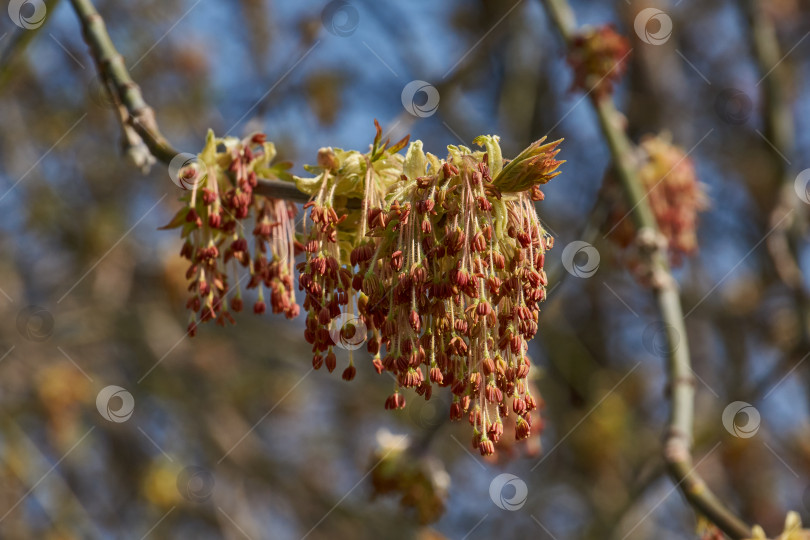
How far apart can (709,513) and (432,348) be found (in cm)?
98

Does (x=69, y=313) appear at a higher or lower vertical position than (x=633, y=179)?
lower

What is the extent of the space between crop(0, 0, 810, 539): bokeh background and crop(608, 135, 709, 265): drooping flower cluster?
1.11m

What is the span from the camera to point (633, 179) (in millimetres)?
3451

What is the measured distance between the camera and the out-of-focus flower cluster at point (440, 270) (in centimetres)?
189

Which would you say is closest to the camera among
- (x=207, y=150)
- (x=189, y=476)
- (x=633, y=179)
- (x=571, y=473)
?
(x=207, y=150)

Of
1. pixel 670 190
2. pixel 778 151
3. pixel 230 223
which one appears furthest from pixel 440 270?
pixel 778 151

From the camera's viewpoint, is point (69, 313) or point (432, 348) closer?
point (432, 348)

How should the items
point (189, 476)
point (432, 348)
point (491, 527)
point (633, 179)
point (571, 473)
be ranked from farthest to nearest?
point (491, 527) < point (571, 473) < point (189, 476) < point (633, 179) < point (432, 348)

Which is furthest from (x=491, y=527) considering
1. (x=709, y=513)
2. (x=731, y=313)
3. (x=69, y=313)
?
(x=709, y=513)

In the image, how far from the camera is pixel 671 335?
2951 millimetres

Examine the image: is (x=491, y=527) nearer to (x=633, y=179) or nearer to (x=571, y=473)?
(x=571, y=473)

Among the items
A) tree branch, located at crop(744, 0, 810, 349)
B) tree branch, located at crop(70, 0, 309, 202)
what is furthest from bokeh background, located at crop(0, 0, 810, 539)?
tree branch, located at crop(70, 0, 309, 202)

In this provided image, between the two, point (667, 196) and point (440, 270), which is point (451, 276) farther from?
point (667, 196)

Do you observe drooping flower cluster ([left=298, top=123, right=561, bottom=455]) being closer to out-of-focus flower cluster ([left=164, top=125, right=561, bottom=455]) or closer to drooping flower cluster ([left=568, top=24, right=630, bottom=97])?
out-of-focus flower cluster ([left=164, top=125, right=561, bottom=455])
